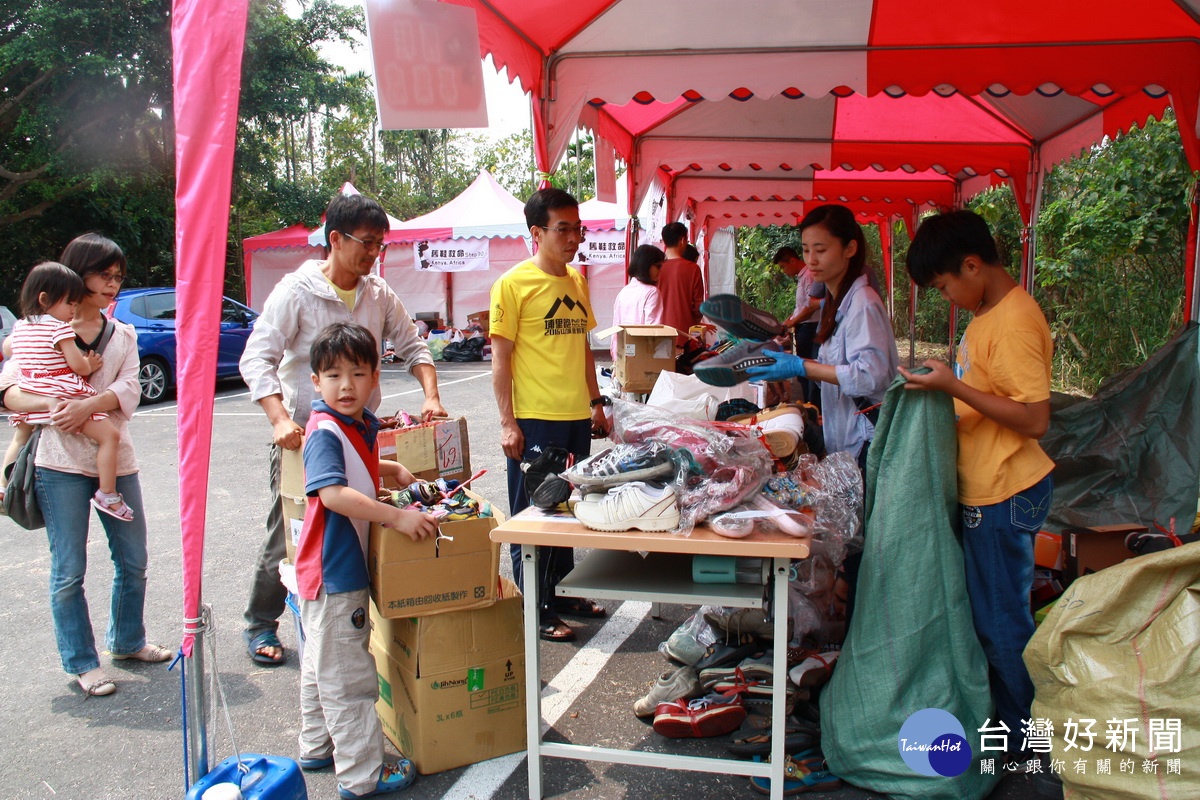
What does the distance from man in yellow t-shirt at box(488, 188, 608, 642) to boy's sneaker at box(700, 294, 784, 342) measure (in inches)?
22.1

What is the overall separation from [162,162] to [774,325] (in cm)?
1740

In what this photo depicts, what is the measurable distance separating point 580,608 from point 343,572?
172 centimetres

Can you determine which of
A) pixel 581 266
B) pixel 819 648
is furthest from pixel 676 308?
pixel 581 266

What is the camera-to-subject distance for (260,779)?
198 cm

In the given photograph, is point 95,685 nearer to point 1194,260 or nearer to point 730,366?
point 730,366

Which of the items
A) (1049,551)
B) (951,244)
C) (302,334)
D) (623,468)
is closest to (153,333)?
(302,334)

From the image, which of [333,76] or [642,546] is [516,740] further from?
[333,76]

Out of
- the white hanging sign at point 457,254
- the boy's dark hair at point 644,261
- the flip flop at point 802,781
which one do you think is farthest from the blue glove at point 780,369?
the white hanging sign at point 457,254

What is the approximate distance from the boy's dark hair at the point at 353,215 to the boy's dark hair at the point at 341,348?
0.63 metres

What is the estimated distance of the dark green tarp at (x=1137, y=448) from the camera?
424cm

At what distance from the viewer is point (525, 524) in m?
2.39

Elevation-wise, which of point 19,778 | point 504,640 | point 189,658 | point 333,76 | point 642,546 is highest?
point 333,76

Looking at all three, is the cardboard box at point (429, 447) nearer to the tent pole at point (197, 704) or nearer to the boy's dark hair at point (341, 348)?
the boy's dark hair at point (341, 348)

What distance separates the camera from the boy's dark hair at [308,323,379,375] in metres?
2.45
